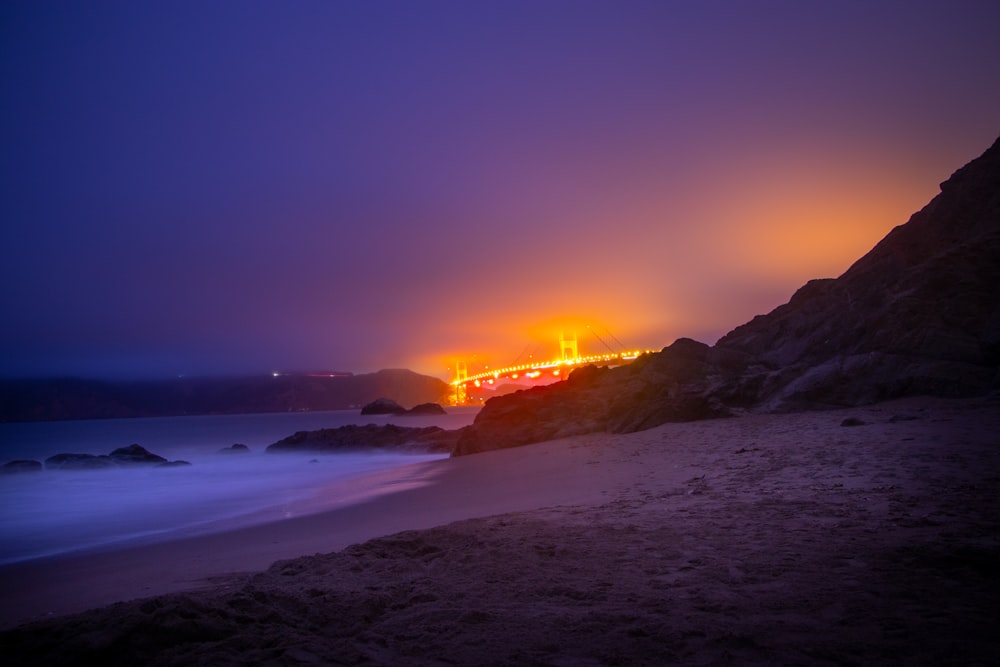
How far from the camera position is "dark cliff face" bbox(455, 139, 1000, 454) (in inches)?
458

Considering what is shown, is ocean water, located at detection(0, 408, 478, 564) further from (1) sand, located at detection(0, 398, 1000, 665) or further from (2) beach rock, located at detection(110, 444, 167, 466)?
(1) sand, located at detection(0, 398, 1000, 665)

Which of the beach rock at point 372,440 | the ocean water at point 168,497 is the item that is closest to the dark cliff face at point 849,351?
the ocean water at point 168,497

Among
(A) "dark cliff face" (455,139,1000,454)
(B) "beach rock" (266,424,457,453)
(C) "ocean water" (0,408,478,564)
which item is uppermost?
(A) "dark cliff face" (455,139,1000,454)

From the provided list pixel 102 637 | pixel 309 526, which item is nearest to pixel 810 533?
pixel 102 637

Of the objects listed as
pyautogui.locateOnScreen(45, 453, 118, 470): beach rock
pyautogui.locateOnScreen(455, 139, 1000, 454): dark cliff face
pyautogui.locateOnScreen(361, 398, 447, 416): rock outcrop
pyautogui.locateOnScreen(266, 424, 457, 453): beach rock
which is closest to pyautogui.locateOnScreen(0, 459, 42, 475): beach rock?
pyautogui.locateOnScreen(45, 453, 118, 470): beach rock

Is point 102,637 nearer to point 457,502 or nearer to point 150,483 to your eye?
point 457,502

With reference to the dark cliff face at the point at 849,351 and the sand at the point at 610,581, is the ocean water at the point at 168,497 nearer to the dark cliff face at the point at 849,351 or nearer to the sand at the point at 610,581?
the sand at the point at 610,581

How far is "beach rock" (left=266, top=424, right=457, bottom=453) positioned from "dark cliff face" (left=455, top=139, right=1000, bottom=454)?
565cm

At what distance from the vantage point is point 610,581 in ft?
12.0

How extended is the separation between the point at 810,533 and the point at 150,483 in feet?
63.7

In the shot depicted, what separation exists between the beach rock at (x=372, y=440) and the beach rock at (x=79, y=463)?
7.74 m

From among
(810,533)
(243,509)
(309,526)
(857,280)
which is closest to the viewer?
(810,533)

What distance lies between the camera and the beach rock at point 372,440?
2342cm

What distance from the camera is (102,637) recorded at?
2957 mm
